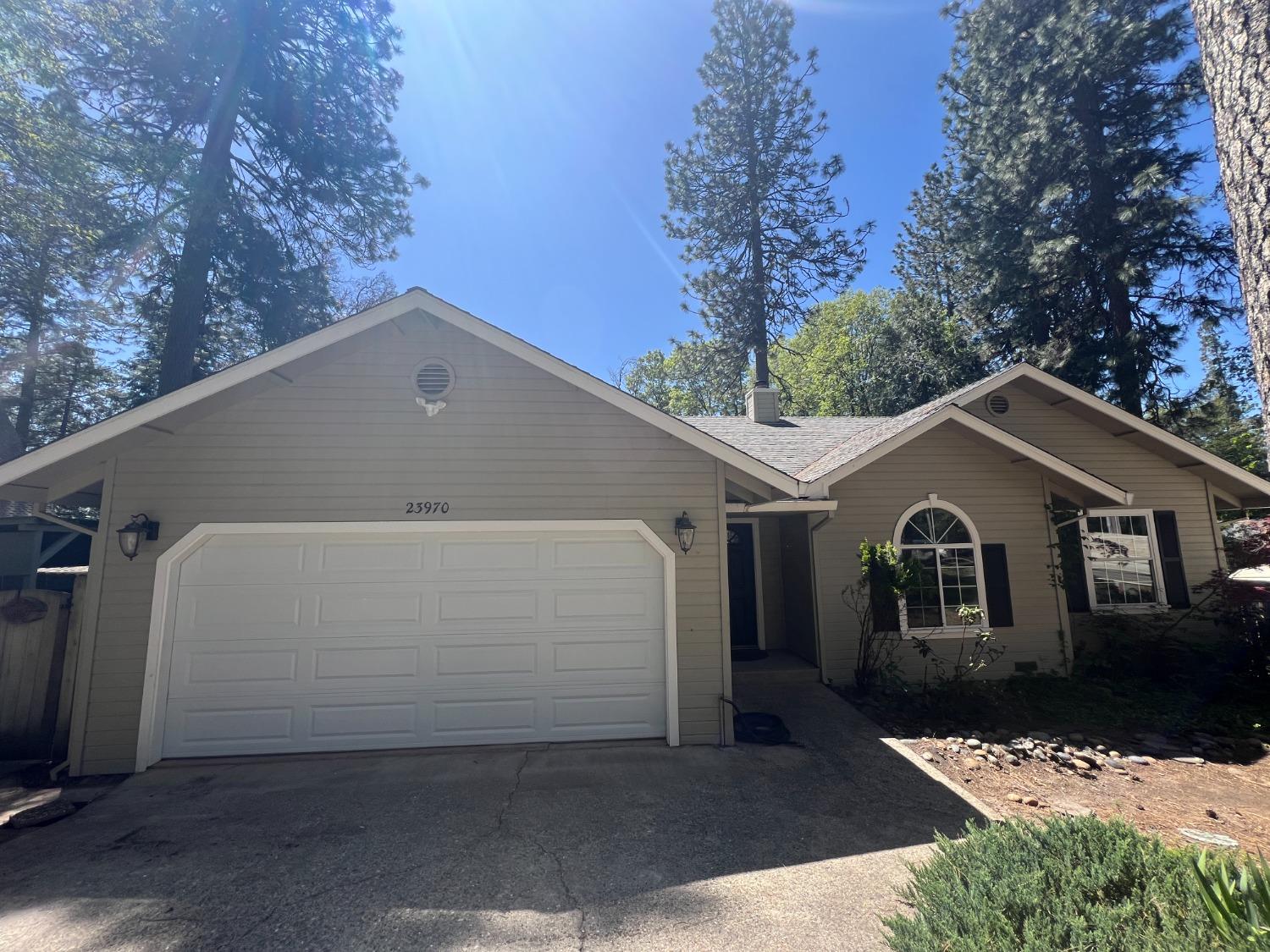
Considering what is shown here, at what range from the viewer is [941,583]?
8.62 meters

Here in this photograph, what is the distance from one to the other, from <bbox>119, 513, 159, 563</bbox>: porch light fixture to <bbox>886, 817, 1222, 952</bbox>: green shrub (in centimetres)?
672

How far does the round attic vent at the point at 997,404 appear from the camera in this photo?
32.9ft

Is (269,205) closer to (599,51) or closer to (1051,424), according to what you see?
(599,51)

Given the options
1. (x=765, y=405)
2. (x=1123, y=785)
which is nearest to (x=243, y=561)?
(x=1123, y=785)

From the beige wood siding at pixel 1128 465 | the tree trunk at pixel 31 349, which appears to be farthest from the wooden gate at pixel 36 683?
the beige wood siding at pixel 1128 465

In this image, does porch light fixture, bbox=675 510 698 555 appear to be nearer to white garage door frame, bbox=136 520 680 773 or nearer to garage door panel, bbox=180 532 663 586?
white garage door frame, bbox=136 520 680 773

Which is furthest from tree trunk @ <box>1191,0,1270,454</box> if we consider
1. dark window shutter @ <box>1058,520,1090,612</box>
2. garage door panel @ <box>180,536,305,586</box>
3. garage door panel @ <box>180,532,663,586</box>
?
garage door panel @ <box>180,536,305,586</box>

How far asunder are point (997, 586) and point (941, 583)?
35.1 inches

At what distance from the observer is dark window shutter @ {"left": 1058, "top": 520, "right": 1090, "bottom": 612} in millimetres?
9122

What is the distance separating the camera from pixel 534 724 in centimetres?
601

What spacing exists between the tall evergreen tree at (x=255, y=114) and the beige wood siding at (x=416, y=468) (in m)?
8.48

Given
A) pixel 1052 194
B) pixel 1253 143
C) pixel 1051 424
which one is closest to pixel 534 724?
pixel 1253 143

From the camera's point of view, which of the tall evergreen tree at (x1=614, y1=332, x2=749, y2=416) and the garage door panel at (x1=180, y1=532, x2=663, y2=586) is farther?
the tall evergreen tree at (x1=614, y1=332, x2=749, y2=416)

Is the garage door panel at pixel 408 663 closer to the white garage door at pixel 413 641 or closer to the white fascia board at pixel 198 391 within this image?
the white garage door at pixel 413 641
